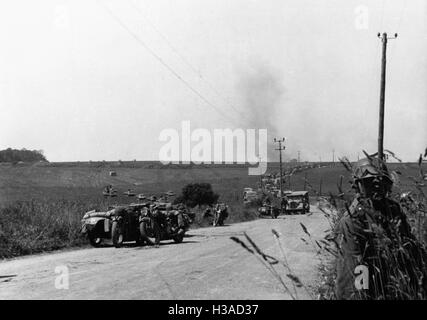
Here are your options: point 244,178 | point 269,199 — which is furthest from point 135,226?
point 244,178

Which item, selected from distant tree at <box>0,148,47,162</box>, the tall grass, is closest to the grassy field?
the tall grass

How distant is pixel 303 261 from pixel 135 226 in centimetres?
738

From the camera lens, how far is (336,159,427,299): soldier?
11.5ft

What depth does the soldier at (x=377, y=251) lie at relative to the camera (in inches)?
138

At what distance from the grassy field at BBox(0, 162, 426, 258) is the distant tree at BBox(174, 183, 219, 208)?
298cm

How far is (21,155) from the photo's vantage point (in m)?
136

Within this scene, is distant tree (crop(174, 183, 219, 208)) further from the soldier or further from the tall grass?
the soldier

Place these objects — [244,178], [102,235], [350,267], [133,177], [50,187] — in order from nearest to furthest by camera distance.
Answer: [350,267]
[102,235]
[50,187]
[133,177]
[244,178]

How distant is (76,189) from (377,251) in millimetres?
64011

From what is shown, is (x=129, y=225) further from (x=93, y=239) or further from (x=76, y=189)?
(x=76, y=189)

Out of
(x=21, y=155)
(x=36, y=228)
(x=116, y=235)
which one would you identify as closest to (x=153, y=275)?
(x=116, y=235)

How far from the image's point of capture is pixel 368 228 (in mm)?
3682
